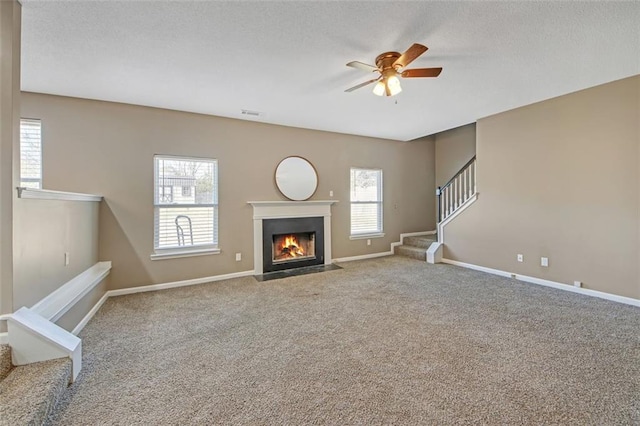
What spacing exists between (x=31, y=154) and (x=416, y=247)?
21.3 ft

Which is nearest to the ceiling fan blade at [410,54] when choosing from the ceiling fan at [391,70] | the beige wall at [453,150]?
the ceiling fan at [391,70]

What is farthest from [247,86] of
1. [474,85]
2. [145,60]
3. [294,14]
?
[474,85]

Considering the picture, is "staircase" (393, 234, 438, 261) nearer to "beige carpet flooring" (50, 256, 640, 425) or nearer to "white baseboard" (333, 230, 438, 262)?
"white baseboard" (333, 230, 438, 262)

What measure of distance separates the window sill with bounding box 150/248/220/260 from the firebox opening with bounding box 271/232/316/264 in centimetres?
106

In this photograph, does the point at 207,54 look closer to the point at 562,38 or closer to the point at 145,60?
the point at 145,60

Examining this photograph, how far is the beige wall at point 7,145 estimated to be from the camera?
179 centimetres

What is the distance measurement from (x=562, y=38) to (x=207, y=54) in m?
3.19

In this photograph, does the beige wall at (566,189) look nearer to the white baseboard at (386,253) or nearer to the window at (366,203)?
the white baseboard at (386,253)

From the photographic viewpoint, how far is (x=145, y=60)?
8.87 ft

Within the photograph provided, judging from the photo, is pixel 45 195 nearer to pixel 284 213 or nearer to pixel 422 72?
pixel 284 213

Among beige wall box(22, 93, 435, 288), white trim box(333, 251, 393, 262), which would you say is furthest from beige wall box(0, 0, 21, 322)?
white trim box(333, 251, 393, 262)

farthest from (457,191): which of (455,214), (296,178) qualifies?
(296,178)

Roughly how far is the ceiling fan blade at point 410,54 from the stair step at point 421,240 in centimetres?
417

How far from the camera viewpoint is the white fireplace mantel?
474 cm
